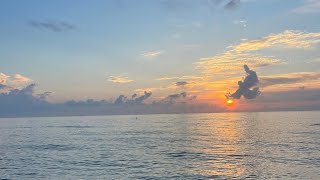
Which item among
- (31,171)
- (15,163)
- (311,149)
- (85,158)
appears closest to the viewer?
(31,171)

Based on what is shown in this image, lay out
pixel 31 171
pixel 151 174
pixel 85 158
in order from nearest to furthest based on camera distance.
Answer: pixel 151 174 < pixel 31 171 < pixel 85 158

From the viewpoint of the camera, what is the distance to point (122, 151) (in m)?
90.5

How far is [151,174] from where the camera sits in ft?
194

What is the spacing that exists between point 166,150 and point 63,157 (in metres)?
25.4

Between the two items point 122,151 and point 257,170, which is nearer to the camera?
point 257,170

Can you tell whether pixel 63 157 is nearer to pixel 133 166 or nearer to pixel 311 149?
pixel 133 166

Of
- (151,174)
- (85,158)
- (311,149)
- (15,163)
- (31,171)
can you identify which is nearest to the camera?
(151,174)

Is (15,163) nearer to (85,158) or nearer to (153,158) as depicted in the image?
(85,158)

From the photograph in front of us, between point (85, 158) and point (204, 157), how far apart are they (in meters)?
26.2

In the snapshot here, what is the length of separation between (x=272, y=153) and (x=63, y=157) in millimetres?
47952

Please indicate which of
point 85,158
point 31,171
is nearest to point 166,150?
point 85,158

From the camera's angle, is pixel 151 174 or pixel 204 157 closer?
pixel 151 174

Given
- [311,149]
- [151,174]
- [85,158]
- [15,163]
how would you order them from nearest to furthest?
[151,174] → [15,163] → [85,158] → [311,149]

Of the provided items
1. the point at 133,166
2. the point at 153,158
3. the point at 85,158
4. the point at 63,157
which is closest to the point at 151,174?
the point at 133,166
